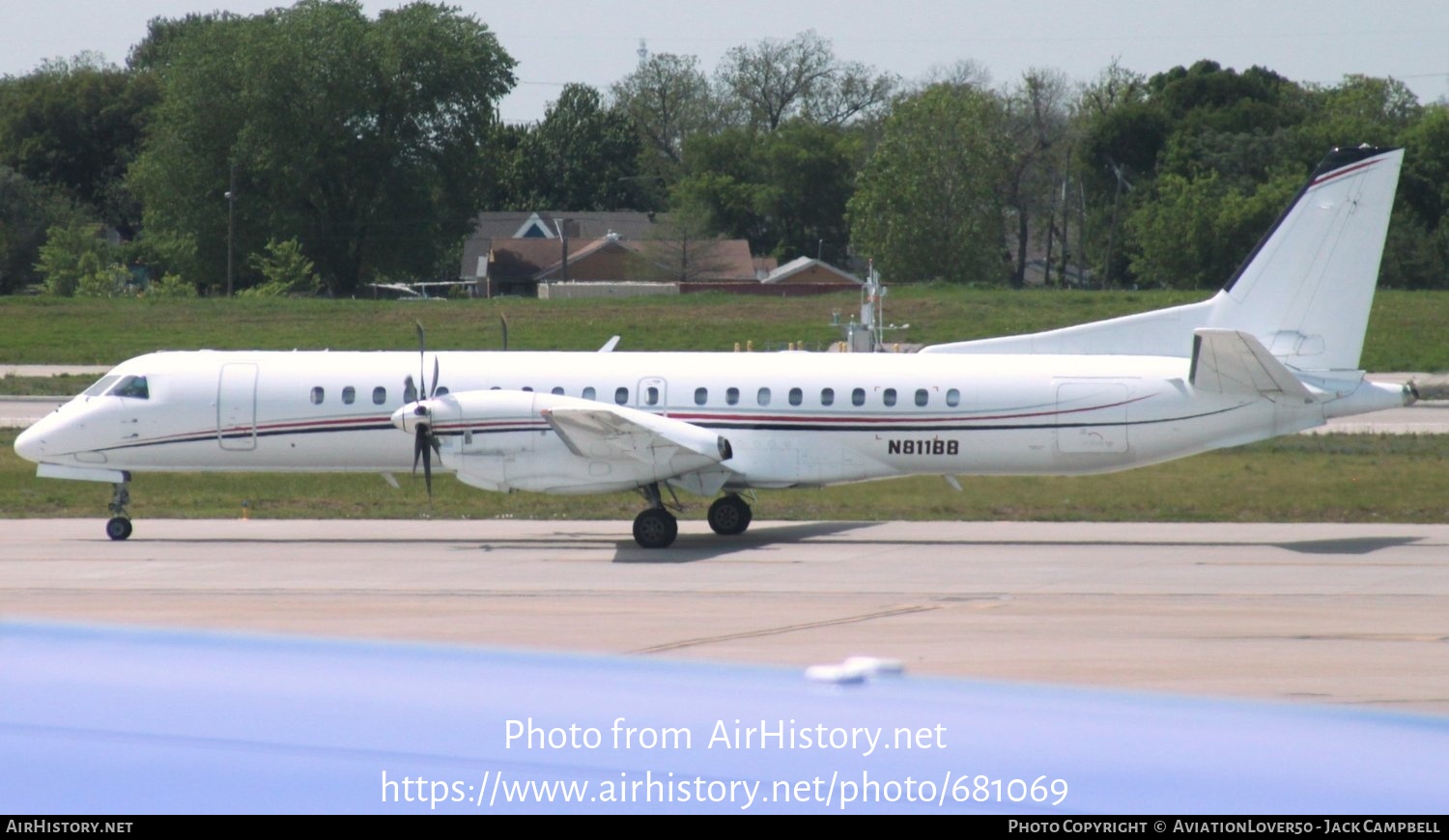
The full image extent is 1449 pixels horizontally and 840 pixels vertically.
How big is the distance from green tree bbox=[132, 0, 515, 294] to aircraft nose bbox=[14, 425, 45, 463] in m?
56.4

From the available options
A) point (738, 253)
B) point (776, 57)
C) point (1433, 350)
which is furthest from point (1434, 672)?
point (776, 57)

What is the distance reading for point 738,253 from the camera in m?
88.3

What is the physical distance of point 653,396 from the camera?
20906mm

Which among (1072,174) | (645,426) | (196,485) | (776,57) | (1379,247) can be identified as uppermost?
(776,57)

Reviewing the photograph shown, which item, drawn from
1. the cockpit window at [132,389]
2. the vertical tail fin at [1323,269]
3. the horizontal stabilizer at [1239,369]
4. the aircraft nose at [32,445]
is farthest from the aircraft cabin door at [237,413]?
the vertical tail fin at [1323,269]

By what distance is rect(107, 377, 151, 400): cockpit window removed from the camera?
21.2 metres

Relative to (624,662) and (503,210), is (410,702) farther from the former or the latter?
(503,210)

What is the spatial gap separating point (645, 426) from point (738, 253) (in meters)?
69.7

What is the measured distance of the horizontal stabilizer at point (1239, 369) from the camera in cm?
1916

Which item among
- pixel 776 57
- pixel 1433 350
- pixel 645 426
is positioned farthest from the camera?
pixel 776 57

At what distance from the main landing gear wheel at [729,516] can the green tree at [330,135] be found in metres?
59.2

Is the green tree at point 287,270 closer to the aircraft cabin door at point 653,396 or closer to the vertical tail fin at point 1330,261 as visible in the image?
the aircraft cabin door at point 653,396

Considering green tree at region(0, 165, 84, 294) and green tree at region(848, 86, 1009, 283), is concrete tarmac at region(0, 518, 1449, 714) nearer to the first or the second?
green tree at region(848, 86, 1009, 283)

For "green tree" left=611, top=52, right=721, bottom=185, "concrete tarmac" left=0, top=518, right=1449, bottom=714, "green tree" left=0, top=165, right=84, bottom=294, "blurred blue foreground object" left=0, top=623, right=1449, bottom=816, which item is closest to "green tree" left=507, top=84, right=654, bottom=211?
"green tree" left=611, top=52, right=721, bottom=185
